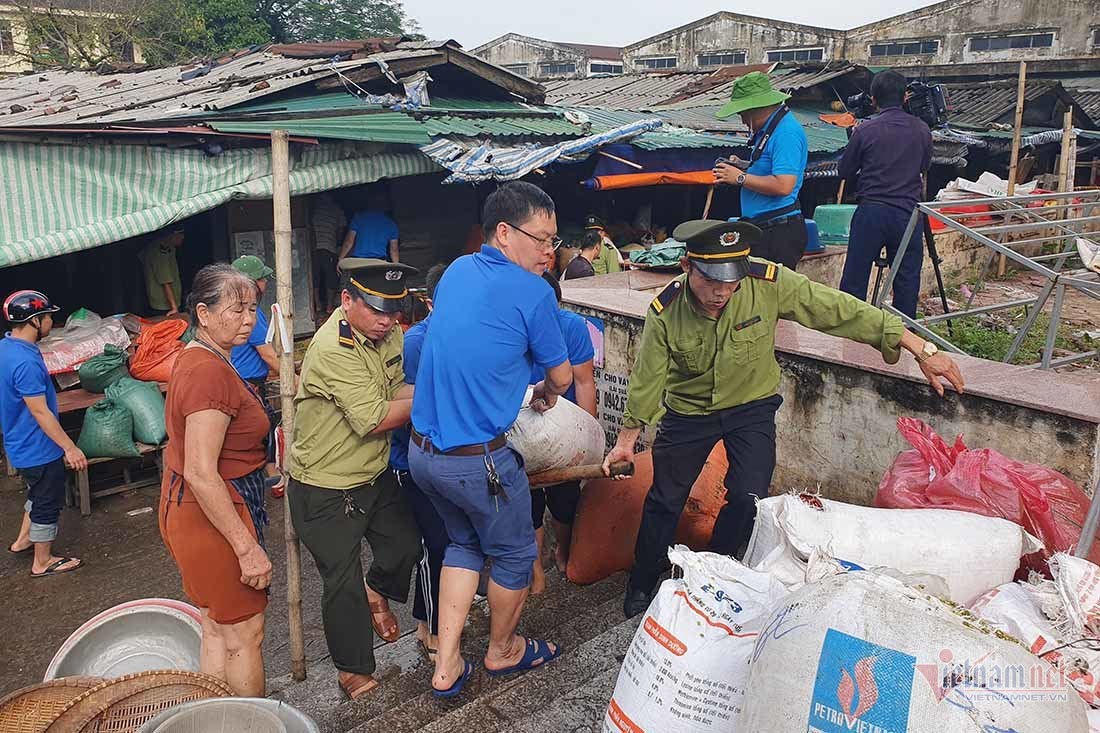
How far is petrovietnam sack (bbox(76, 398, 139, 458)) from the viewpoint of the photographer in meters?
5.69

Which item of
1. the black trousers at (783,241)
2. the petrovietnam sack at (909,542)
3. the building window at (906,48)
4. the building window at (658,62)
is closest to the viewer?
the petrovietnam sack at (909,542)

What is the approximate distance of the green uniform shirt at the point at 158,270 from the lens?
7.29 metres

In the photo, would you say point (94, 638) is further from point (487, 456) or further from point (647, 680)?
point (647, 680)

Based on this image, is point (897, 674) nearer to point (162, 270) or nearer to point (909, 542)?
point (909, 542)

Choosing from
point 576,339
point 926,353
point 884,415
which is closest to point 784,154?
point 884,415

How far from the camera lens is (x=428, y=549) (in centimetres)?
336

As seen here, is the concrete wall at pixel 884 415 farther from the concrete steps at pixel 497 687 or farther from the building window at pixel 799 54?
the building window at pixel 799 54

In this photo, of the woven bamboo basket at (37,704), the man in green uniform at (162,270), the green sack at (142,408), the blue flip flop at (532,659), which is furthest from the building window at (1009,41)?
the woven bamboo basket at (37,704)

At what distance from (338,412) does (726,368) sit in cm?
151

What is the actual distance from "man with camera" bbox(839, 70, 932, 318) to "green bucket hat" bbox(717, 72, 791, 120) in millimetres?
822

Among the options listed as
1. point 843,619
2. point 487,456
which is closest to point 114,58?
point 487,456

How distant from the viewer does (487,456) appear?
2771mm

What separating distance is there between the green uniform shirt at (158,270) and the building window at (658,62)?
2759 cm

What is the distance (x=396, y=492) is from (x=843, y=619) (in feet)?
6.35
